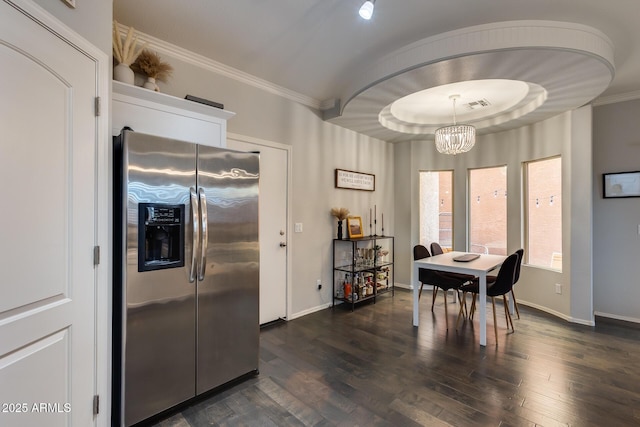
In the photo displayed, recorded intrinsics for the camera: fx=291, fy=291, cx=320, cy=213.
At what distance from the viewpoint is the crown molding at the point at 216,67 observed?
2.50m

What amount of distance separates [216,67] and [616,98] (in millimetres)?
4688

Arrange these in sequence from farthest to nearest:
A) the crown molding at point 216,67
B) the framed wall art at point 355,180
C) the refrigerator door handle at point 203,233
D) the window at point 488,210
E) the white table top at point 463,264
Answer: the window at point 488,210 < the framed wall art at point 355,180 < the white table top at point 463,264 < the crown molding at point 216,67 < the refrigerator door handle at point 203,233

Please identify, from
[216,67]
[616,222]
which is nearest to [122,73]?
[216,67]

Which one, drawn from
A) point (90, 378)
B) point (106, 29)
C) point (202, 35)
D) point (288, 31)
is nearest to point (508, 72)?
point (288, 31)

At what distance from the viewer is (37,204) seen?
1241 millimetres

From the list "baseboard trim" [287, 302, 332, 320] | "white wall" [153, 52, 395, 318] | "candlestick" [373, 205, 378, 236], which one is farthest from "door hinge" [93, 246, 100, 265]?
"candlestick" [373, 205, 378, 236]

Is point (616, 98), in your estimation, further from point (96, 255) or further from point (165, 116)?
point (96, 255)

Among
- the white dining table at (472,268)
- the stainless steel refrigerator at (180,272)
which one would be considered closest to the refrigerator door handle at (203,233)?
the stainless steel refrigerator at (180,272)

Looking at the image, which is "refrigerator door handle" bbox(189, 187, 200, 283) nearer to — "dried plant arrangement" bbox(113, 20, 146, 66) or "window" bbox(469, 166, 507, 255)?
"dried plant arrangement" bbox(113, 20, 146, 66)

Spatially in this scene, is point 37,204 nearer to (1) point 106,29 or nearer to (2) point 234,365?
(1) point 106,29

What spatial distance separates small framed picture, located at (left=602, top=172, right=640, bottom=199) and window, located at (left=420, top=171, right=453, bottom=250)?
1876 millimetres

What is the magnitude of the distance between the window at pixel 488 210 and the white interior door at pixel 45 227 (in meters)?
4.90

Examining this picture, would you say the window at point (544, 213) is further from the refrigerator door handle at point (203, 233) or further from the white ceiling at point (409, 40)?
the refrigerator door handle at point (203, 233)

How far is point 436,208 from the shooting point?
199 inches
